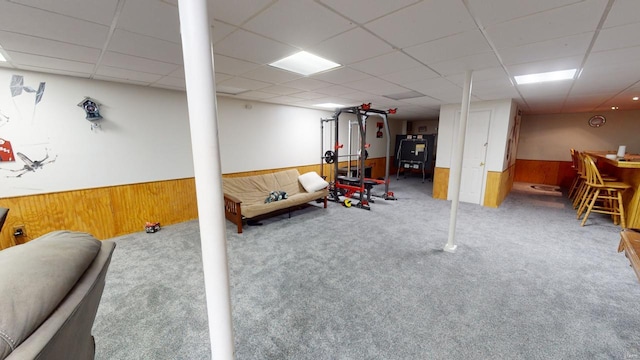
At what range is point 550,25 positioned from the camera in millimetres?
1694

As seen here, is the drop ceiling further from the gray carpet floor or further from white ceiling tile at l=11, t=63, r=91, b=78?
the gray carpet floor

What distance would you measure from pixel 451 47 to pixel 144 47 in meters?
2.69

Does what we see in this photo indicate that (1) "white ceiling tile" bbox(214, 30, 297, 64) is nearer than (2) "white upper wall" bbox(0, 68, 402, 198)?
Yes

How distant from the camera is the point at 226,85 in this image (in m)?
3.49

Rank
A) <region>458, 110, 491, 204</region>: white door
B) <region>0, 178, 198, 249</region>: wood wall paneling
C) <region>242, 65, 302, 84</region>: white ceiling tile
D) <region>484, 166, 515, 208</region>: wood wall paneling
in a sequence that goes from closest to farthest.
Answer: <region>242, 65, 302, 84</region>: white ceiling tile → <region>0, 178, 198, 249</region>: wood wall paneling → <region>484, 166, 515, 208</region>: wood wall paneling → <region>458, 110, 491, 204</region>: white door

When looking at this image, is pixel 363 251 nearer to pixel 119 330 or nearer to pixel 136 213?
pixel 119 330

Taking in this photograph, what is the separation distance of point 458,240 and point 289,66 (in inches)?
123

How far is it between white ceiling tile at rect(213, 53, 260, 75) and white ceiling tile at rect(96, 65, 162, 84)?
3.08 feet

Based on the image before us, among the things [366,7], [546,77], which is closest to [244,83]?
[366,7]

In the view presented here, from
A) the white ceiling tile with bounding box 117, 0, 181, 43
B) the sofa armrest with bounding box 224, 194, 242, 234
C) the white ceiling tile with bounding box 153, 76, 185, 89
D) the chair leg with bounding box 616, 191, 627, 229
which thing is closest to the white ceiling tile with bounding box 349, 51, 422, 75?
the white ceiling tile with bounding box 117, 0, 181, 43

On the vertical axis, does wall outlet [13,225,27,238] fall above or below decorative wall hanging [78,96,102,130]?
below

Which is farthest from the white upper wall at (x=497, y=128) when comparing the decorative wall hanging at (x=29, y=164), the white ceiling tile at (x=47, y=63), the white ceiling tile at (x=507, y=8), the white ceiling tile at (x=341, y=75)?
the decorative wall hanging at (x=29, y=164)

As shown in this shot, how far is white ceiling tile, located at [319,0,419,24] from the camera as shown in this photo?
1.43m

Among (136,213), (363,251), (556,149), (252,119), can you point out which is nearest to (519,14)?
(363,251)
